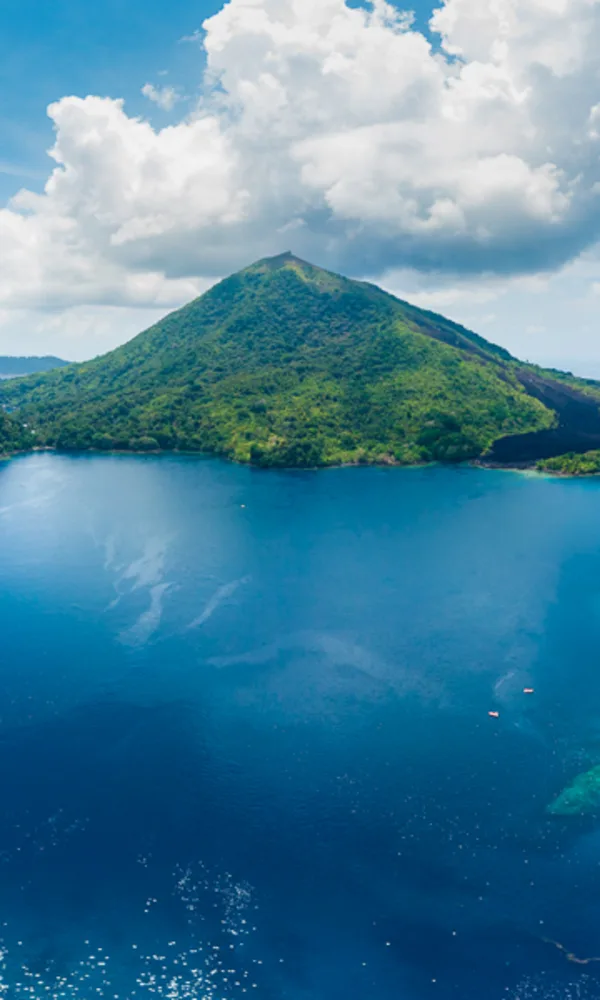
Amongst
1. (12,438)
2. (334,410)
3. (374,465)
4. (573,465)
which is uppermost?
(334,410)

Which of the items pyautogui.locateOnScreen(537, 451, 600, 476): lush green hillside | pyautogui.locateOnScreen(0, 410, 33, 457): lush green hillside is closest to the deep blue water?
pyautogui.locateOnScreen(537, 451, 600, 476): lush green hillside

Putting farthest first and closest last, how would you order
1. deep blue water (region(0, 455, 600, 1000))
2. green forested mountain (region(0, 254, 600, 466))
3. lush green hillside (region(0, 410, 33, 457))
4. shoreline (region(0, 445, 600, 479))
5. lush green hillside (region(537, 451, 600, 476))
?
lush green hillside (region(0, 410, 33, 457)) < green forested mountain (region(0, 254, 600, 466)) < shoreline (region(0, 445, 600, 479)) < lush green hillside (region(537, 451, 600, 476)) < deep blue water (region(0, 455, 600, 1000))

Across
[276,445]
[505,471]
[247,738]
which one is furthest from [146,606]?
[505,471]

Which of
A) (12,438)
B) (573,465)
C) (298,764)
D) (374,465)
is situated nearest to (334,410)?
(374,465)

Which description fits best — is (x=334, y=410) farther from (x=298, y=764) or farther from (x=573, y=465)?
(x=298, y=764)

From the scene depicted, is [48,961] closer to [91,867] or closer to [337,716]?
[91,867]

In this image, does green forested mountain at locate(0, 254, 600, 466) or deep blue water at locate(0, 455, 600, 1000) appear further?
green forested mountain at locate(0, 254, 600, 466)

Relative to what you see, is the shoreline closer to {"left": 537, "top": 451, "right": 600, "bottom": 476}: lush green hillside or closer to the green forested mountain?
{"left": 537, "top": 451, "right": 600, "bottom": 476}: lush green hillside

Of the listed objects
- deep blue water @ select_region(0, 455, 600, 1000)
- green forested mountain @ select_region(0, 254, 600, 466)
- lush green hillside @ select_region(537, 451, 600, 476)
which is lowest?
deep blue water @ select_region(0, 455, 600, 1000)
